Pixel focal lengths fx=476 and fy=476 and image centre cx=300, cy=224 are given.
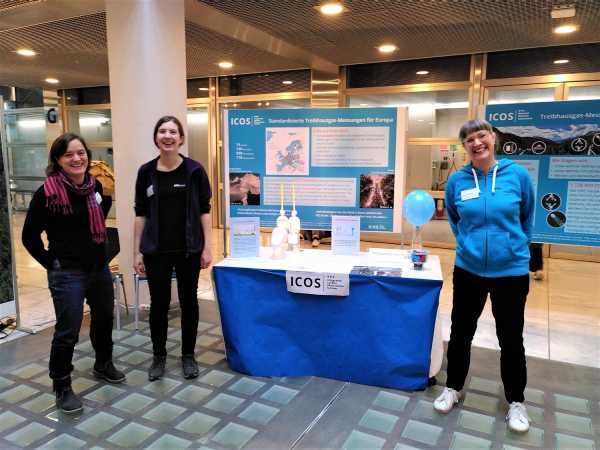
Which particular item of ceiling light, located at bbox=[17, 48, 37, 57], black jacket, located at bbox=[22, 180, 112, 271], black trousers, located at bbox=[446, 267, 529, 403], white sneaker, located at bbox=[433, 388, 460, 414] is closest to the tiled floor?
white sneaker, located at bbox=[433, 388, 460, 414]

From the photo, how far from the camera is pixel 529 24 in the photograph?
4.77 m

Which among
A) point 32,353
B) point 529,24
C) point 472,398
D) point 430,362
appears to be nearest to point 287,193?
point 430,362

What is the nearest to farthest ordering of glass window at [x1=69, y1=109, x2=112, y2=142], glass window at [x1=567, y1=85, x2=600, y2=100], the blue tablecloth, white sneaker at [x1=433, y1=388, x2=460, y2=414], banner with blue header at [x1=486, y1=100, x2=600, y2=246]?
1. white sneaker at [x1=433, y1=388, x2=460, y2=414]
2. the blue tablecloth
3. banner with blue header at [x1=486, y1=100, x2=600, y2=246]
4. glass window at [x1=567, y1=85, x2=600, y2=100]
5. glass window at [x1=69, y1=109, x2=112, y2=142]

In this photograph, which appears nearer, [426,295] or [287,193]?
[426,295]

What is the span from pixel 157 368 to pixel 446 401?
1.62 meters

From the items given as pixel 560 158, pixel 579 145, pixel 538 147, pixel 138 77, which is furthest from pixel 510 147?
pixel 138 77

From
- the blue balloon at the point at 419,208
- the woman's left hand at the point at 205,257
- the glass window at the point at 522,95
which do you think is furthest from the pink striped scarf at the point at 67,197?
the glass window at the point at 522,95

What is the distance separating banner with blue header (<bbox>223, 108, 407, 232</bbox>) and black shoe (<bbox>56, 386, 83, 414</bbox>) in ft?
4.60

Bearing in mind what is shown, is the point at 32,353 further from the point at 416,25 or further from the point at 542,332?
the point at 416,25

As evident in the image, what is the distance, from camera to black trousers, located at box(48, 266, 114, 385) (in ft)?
7.72

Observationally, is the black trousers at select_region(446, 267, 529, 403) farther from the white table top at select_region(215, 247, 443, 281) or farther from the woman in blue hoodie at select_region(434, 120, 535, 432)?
the white table top at select_region(215, 247, 443, 281)

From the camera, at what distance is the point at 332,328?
265cm

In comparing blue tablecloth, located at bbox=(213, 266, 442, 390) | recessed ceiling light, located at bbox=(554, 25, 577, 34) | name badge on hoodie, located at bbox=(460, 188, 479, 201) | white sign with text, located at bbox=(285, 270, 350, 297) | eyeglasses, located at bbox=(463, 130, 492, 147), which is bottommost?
blue tablecloth, located at bbox=(213, 266, 442, 390)

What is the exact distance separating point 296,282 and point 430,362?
0.84 meters
